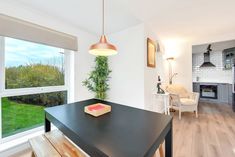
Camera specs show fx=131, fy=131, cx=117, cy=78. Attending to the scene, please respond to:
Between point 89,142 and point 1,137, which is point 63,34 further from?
point 89,142

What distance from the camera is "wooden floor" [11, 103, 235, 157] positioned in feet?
6.24

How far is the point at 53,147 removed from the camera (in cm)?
128

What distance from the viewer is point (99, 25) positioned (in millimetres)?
2906

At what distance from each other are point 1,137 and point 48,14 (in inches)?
85.0

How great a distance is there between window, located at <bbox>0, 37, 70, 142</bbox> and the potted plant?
24.2 inches

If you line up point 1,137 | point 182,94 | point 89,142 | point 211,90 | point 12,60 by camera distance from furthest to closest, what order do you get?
point 211,90, point 182,94, point 12,60, point 1,137, point 89,142

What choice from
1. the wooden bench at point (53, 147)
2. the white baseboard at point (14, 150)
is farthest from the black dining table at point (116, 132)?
the white baseboard at point (14, 150)

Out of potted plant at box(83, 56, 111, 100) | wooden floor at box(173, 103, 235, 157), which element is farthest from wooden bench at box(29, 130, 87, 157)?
potted plant at box(83, 56, 111, 100)

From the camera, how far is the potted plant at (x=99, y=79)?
3.15 meters

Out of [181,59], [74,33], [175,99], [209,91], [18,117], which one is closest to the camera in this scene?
[18,117]

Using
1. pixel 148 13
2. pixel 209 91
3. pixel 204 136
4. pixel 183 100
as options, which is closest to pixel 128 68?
pixel 148 13

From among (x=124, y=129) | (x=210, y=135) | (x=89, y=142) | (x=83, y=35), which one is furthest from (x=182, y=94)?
(x=89, y=142)

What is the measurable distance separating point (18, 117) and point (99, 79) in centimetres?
168

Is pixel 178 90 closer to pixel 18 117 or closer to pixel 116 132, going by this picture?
pixel 116 132
